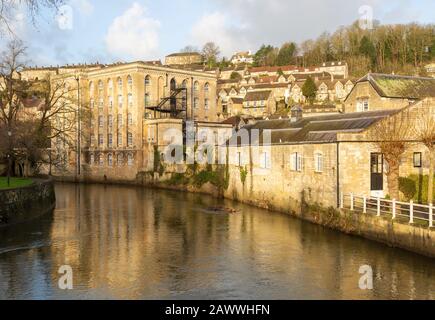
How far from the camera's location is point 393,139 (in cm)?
2214

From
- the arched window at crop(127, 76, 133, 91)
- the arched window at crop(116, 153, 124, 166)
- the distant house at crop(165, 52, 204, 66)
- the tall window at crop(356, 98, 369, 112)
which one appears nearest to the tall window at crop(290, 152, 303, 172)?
the tall window at crop(356, 98, 369, 112)

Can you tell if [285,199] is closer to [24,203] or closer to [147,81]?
[24,203]

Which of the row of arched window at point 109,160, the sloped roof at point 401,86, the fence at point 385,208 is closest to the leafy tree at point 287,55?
the row of arched window at point 109,160

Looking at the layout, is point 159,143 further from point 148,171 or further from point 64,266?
point 64,266

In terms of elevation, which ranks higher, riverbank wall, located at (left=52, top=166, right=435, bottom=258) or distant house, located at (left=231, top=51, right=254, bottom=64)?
distant house, located at (left=231, top=51, right=254, bottom=64)

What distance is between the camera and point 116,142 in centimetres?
5541

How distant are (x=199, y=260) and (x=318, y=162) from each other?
397 inches

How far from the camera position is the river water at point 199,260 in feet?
45.4

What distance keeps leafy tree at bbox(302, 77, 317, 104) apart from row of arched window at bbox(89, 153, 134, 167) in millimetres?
40420

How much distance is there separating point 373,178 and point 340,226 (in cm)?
311

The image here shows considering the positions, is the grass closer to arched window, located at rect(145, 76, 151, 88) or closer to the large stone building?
the large stone building

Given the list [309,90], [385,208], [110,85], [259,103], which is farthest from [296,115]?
[259,103]

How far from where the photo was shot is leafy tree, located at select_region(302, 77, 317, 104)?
83.0 metres

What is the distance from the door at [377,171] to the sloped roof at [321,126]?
1512 millimetres
